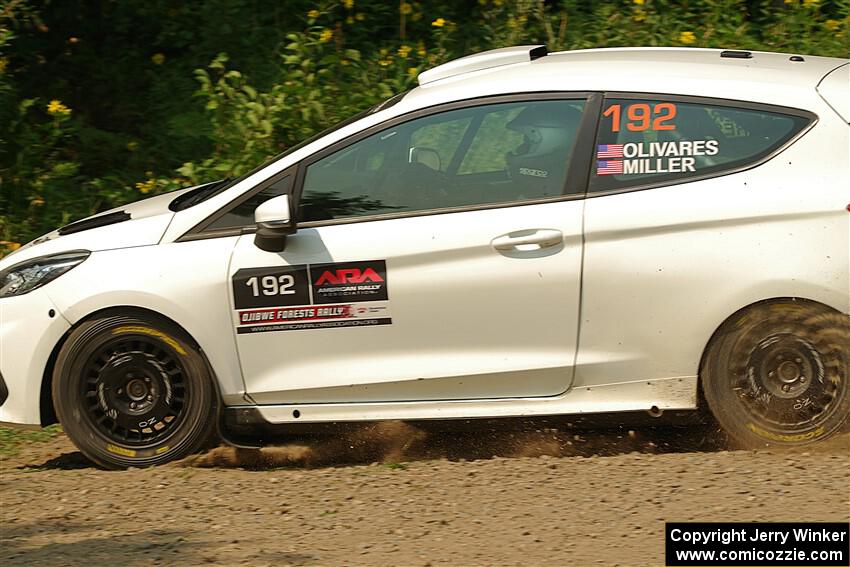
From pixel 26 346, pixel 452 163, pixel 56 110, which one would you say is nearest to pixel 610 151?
pixel 452 163

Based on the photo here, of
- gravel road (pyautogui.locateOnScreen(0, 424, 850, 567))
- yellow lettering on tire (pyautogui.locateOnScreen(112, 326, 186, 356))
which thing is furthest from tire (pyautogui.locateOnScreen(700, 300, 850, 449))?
yellow lettering on tire (pyautogui.locateOnScreen(112, 326, 186, 356))

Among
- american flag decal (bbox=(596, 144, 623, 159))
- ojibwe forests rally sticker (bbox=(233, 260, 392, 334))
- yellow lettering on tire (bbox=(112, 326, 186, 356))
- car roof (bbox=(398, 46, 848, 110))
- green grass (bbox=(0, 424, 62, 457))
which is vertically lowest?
green grass (bbox=(0, 424, 62, 457))

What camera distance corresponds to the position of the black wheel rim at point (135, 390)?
562 centimetres

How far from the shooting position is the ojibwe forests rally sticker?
211 inches

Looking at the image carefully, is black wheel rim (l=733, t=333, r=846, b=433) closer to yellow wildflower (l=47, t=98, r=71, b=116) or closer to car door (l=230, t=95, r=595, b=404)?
car door (l=230, t=95, r=595, b=404)

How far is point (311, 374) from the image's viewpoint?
548 cm

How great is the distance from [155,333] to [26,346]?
631 millimetres

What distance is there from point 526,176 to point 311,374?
→ 1.31 meters

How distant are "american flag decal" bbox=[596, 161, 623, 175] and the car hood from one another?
199cm

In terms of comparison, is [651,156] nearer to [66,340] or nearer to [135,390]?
[135,390]

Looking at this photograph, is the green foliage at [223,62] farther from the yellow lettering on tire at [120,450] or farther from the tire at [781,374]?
the tire at [781,374]

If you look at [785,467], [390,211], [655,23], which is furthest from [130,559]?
[655,23]

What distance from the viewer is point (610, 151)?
17.3ft

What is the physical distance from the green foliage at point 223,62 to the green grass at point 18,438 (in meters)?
2.11
